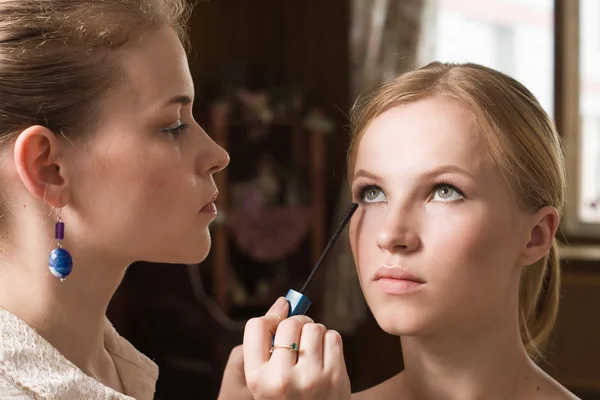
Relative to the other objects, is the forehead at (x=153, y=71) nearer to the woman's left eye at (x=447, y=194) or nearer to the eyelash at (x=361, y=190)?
the eyelash at (x=361, y=190)

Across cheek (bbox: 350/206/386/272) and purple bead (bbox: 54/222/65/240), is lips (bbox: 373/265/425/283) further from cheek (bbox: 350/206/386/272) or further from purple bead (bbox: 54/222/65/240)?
purple bead (bbox: 54/222/65/240)

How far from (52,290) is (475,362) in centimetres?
60

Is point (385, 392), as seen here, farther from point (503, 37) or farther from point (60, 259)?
point (503, 37)

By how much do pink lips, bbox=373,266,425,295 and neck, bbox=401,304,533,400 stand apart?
0.11m

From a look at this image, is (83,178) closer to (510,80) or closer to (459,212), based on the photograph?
(459,212)

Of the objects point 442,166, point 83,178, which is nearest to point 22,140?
point 83,178

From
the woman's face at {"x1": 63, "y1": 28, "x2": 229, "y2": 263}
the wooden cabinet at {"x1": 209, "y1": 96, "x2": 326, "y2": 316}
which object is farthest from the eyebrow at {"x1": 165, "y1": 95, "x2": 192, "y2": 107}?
the wooden cabinet at {"x1": 209, "y1": 96, "x2": 326, "y2": 316}

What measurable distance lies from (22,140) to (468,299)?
24.5 inches

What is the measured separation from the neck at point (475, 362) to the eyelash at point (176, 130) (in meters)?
0.45

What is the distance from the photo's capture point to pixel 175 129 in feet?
3.76

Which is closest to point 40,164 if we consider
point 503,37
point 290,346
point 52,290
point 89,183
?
point 89,183

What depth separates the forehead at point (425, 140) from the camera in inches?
43.5

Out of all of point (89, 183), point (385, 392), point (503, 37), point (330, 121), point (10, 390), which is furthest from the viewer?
point (330, 121)

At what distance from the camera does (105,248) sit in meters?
1.12
